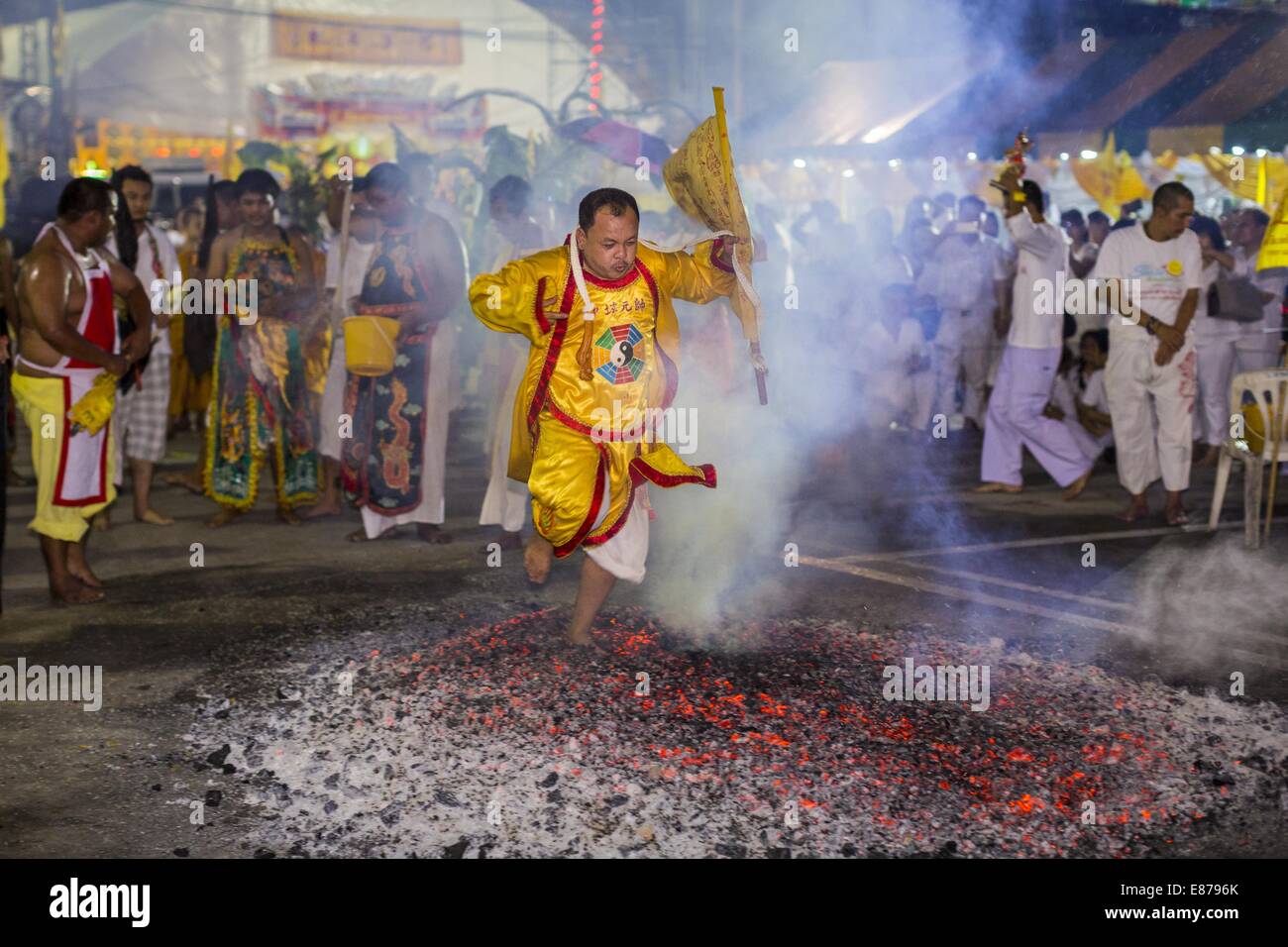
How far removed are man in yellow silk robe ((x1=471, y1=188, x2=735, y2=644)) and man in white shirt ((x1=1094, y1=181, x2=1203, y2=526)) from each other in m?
4.05

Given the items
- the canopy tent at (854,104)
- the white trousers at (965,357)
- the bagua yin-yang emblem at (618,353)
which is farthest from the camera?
the canopy tent at (854,104)

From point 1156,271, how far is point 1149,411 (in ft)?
2.99

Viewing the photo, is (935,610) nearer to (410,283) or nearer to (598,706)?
(598,706)

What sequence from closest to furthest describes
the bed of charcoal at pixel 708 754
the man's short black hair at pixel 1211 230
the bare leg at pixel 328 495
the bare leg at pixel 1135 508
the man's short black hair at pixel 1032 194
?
the bed of charcoal at pixel 708 754, the bare leg at pixel 1135 508, the bare leg at pixel 328 495, the man's short black hair at pixel 1032 194, the man's short black hair at pixel 1211 230

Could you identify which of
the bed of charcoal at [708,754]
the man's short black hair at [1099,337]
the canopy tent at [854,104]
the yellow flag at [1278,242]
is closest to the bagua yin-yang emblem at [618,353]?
the bed of charcoal at [708,754]

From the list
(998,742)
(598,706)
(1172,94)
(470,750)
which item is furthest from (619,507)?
(1172,94)

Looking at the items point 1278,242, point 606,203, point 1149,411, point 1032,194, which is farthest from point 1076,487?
point 606,203

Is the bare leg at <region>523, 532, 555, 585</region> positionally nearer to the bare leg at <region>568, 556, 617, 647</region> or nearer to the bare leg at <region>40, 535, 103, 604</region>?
the bare leg at <region>568, 556, 617, 647</region>

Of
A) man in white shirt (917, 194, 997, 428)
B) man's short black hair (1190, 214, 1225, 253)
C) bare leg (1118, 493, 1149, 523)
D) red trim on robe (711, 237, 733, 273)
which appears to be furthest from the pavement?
man in white shirt (917, 194, 997, 428)

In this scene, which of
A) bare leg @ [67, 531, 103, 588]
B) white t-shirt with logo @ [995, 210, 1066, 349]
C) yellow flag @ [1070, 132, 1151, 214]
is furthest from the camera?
yellow flag @ [1070, 132, 1151, 214]

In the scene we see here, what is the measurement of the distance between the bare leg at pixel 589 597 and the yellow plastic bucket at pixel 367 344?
2681 mm

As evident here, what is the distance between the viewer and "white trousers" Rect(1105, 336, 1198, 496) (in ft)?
27.1

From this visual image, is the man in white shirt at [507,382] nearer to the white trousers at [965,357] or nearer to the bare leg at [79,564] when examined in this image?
the bare leg at [79,564]

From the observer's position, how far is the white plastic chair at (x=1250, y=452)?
24.3 feet
